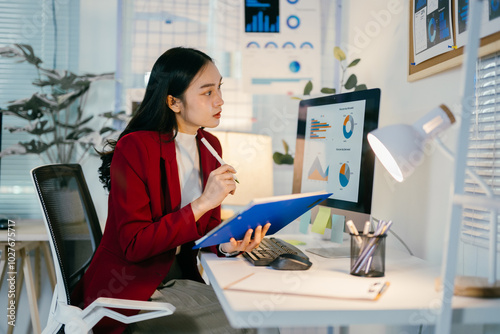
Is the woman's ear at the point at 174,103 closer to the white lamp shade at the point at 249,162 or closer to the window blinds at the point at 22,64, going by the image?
the white lamp shade at the point at 249,162

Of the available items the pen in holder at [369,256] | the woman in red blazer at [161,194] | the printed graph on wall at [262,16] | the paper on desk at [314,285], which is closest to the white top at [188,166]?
the woman in red blazer at [161,194]

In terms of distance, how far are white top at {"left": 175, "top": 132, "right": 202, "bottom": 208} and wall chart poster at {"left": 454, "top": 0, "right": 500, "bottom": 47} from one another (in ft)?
2.80

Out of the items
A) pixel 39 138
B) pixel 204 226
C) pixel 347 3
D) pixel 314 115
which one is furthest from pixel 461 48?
pixel 39 138

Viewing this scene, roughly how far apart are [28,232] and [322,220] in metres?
1.48

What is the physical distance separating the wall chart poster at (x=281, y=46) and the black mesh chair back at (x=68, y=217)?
4.67 feet

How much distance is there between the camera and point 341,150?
1436 mm

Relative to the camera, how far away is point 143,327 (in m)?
1.23

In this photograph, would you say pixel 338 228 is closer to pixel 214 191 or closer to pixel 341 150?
pixel 341 150

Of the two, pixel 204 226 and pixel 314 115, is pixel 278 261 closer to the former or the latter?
pixel 204 226

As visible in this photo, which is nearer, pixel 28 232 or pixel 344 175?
→ pixel 344 175

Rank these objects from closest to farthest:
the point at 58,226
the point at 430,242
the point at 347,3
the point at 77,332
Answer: the point at 77,332
the point at 58,226
the point at 430,242
the point at 347,3

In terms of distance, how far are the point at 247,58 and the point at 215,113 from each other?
1.25 m

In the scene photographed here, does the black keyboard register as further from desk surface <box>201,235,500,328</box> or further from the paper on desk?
desk surface <box>201,235,500,328</box>

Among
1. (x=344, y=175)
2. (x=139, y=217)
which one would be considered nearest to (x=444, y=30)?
(x=344, y=175)
